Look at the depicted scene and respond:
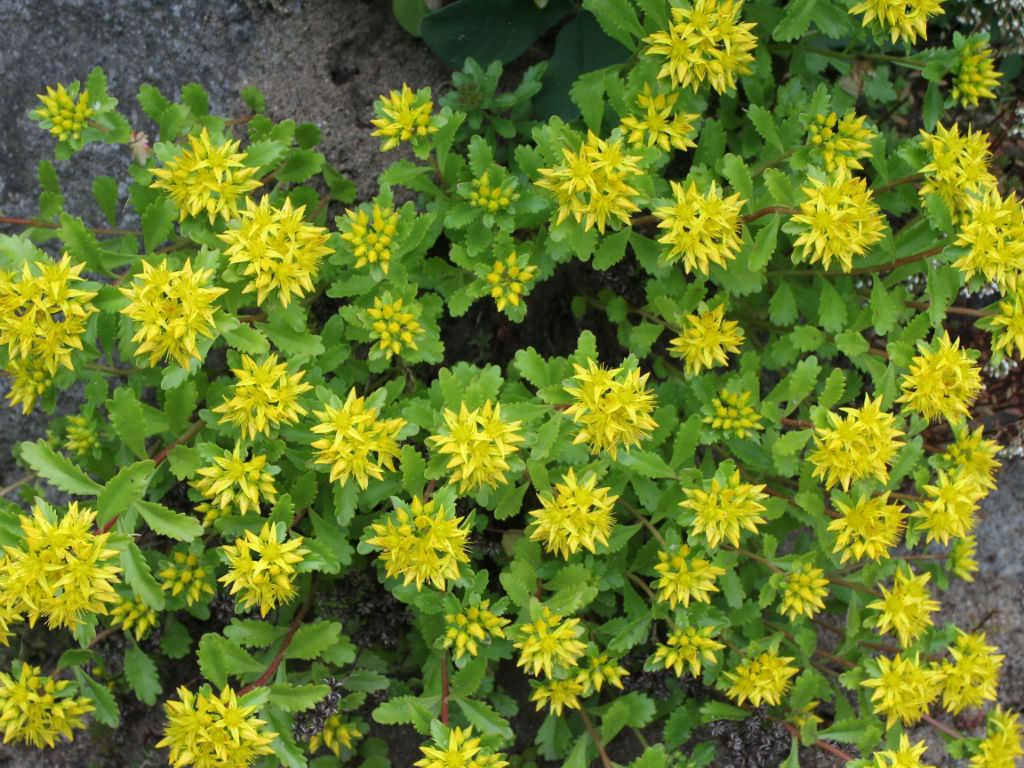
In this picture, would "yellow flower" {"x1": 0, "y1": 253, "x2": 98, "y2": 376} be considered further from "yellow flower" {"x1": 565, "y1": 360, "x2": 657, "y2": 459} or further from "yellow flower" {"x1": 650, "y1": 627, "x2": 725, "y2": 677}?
"yellow flower" {"x1": 650, "y1": 627, "x2": 725, "y2": 677}

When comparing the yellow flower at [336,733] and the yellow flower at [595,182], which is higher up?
the yellow flower at [595,182]

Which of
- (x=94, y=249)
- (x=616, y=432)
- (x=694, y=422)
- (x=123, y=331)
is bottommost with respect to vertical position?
(x=694, y=422)

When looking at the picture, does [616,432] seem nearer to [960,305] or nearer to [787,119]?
[787,119]

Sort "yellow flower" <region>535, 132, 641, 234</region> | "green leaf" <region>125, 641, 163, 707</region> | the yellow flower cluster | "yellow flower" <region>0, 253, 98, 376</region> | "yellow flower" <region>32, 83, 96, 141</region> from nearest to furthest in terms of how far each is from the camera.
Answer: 1. the yellow flower cluster
2. "yellow flower" <region>0, 253, 98, 376</region>
3. "yellow flower" <region>535, 132, 641, 234</region>
4. "yellow flower" <region>32, 83, 96, 141</region>
5. "green leaf" <region>125, 641, 163, 707</region>

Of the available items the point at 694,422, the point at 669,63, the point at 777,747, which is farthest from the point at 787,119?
the point at 777,747

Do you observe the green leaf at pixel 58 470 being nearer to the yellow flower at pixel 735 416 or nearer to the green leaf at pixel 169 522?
the green leaf at pixel 169 522

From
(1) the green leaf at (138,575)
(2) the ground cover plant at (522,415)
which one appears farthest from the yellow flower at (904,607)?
(1) the green leaf at (138,575)

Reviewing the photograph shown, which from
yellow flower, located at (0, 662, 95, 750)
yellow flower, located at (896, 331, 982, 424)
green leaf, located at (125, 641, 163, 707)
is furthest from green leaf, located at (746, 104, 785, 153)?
yellow flower, located at (0, 662, 95, 750)
